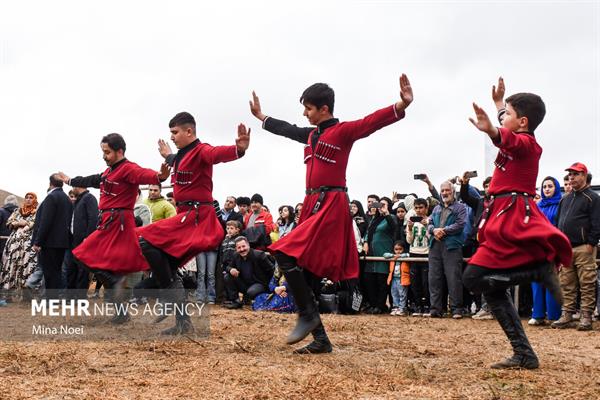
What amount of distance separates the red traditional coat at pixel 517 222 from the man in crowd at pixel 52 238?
25.2ft

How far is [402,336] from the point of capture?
7758 millimetres

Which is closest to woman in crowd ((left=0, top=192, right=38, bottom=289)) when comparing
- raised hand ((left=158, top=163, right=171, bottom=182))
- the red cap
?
raised hand ((left=158, top=163, right=171, bottom=182))

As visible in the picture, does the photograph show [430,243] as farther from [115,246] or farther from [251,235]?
[115,246]

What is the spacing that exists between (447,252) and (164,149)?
5214mm

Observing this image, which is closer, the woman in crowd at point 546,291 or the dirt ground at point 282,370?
the dirt ground at point 282,370

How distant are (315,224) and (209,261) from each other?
23.8ft

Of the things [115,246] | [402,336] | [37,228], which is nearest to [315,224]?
[402,336]

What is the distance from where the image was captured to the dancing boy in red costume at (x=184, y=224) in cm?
683

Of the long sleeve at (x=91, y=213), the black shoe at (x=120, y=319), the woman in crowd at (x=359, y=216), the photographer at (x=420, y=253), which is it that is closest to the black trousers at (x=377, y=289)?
the photographer at (x=420, y=253)

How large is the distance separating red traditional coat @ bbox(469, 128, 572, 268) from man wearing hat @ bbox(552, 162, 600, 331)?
4472mm

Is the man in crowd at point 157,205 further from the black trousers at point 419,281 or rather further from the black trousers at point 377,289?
the black trousers at point 419,281

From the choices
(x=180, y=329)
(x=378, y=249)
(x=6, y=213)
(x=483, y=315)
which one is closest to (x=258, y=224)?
(x=378, y=249)

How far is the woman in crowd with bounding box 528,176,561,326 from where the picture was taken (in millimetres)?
10070

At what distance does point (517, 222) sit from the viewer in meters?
5.23
